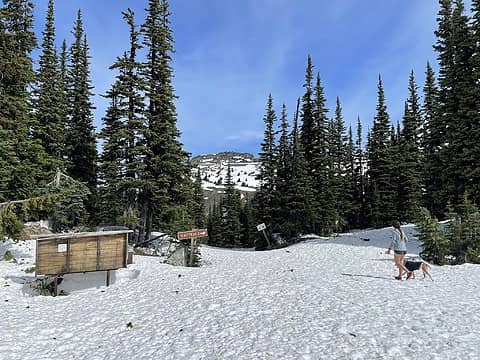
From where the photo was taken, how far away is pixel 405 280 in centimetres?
1287

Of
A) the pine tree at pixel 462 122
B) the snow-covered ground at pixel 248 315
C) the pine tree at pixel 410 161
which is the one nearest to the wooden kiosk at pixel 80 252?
the snow-covered ground at pixel 248 315

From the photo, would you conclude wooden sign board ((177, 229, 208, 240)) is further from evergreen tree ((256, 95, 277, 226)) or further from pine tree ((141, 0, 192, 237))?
evergreen tree ((256, 95, 277, 226))

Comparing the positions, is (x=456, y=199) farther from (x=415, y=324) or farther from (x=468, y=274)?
(x=415, y=324)

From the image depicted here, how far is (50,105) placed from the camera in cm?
2938

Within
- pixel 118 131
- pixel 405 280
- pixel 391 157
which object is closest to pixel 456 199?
pixel 405 280

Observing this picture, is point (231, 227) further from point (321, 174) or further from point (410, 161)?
point (410, 161)

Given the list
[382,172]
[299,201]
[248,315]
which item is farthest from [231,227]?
[248,315]

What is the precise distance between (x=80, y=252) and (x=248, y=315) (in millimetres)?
7273

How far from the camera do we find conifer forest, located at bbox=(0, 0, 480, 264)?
17359 mm

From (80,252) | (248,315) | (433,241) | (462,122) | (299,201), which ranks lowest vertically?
(248,315)

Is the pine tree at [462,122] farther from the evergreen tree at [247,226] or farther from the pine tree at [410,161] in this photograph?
the evergreen tree at [247,226]

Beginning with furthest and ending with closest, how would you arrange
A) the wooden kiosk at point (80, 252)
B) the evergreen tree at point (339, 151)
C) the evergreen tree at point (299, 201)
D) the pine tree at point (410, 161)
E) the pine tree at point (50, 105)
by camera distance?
the evergreen tree at point (339, 151), the pine tree at point (410, 161), the evergreen tree at point (299, 201), the pine tree at point (50, 105), the wooden kiosk at point (80, 252)

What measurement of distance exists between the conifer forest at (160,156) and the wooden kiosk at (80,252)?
1950 mm

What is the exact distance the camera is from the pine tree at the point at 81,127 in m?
32.2
